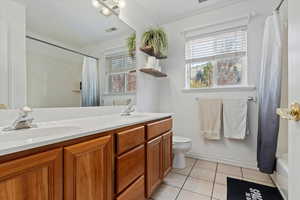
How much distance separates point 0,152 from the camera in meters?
0.48

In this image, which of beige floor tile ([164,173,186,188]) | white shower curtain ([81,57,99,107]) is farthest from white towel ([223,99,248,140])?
white shower curtain ([81,57,99,107])

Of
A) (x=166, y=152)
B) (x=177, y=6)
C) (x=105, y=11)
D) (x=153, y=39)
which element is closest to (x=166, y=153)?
(x=166, y=152)

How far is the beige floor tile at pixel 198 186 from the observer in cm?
156

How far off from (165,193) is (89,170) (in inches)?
42.4

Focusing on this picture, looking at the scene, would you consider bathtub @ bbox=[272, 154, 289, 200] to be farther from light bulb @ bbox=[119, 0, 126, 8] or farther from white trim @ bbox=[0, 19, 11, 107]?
light bulb @ bbox=[119, 0, 126, 8]

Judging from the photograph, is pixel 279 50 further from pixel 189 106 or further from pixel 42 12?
pixel 42 12

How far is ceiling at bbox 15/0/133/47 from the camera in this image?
108 cm

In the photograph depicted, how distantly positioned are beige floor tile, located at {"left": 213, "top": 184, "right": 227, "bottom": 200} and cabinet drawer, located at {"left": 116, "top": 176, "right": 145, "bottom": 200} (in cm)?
78

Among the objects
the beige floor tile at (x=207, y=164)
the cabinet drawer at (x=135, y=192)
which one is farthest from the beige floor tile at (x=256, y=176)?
the cabinet drawer at (x=135, y=192)

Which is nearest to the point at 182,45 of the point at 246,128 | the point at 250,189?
the point at 246,128

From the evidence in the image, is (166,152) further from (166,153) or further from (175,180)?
(175,180)

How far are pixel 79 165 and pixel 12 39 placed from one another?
937 millimetres

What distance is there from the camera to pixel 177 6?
7.38ft

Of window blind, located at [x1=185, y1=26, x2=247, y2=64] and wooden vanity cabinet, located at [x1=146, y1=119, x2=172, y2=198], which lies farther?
window blind, located at [x1=185, y1=26, x2=247, y2=64]
